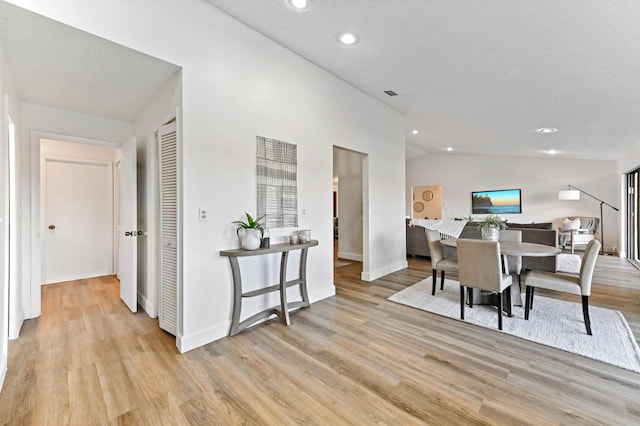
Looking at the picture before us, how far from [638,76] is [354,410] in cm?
419

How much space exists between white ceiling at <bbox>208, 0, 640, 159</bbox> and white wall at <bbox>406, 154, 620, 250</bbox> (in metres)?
3.54

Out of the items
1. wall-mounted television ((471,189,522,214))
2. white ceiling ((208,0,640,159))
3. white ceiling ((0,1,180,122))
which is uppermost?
white ceiling ((208,0,640,159))

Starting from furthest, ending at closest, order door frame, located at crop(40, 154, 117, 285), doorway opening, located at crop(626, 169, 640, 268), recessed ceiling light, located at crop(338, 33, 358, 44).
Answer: doorway opening, located at crop(626, 169, 640, 268)
door frame, located at crop(40, 154, 117, 285)
recessed ceiling light, located at crop(338, 33, 358, 44)

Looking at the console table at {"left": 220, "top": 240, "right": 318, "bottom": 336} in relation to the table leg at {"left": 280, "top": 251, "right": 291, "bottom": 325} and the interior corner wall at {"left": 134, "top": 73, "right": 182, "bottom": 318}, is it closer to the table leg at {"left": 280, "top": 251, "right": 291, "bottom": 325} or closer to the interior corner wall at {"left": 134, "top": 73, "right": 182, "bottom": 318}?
the table leg at {"left": 280, "top": 251, "right": 291, "bottom": 325}

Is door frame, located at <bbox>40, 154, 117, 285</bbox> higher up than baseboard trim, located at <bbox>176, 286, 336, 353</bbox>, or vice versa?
door frame, located at <bbox>40, 154, 117, 285</bbox>

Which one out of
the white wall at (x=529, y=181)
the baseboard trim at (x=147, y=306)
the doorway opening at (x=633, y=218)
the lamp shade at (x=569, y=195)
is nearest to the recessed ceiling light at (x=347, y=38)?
the baseboard trim at (x=147, y=306)

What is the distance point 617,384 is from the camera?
74.2 inches

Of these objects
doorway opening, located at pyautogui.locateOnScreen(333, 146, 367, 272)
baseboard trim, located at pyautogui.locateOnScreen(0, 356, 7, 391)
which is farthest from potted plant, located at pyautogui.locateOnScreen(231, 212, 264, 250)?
doorway opening, located at pyautogui.locateOnScreen(333, 146, 367, 272)

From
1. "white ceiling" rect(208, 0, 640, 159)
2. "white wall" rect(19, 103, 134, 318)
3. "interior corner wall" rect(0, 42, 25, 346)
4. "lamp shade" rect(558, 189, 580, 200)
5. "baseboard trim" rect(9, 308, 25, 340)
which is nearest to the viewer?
"interior corner wall" rect(0, 42, 25, 346)

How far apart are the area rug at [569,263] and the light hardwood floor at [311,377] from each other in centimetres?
234

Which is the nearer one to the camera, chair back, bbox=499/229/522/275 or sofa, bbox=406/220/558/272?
chair back, bbox=499/229/522/275

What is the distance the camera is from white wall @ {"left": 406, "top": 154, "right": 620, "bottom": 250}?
7.45 metres

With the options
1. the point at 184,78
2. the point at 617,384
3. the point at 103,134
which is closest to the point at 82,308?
the point at 103,134

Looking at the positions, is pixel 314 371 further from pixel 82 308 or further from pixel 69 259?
pixel 69 259
